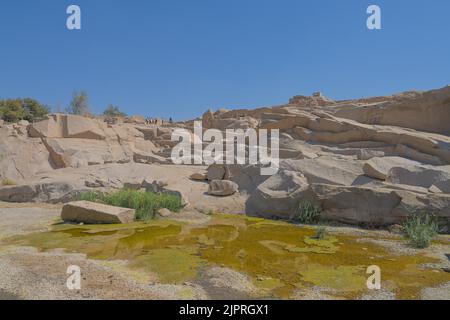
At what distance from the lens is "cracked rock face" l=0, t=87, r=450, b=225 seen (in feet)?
23.1

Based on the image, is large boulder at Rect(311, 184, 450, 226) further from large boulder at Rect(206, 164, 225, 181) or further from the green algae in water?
large boulder at Rect(206, 164, 225, 181)

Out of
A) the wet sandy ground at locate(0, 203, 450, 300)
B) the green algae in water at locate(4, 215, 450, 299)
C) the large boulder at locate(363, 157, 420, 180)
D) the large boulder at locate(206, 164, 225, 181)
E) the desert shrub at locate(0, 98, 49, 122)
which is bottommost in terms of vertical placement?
the green algae in water at locate(4, 215, 450, 299)

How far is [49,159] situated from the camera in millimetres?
14203

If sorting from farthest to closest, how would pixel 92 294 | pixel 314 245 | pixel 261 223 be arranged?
1. pixel 261 223
2. pixel 314 245
3. pixel 92 294

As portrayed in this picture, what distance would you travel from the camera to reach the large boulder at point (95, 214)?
686 cm

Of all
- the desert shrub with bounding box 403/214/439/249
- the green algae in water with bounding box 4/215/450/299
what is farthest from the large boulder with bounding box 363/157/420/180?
the green algae in water with bounding box 4/215/450/299

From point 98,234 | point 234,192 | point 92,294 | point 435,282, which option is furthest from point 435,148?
point 92,294

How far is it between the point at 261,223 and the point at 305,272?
3.17m

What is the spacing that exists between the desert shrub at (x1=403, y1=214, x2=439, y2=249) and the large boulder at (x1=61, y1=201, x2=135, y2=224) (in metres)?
5.00

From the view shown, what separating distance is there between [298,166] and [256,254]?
4.87 meters

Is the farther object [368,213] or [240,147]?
[240,147]

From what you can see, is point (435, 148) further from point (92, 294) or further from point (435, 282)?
point (92, 294)

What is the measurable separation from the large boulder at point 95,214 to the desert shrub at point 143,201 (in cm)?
33

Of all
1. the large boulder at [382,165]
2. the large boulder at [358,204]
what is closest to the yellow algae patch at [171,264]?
the large boulder at [358,204]
